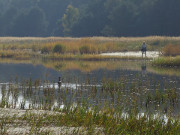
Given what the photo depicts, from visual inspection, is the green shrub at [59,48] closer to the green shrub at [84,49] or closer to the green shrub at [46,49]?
the green shrub at [46,49]

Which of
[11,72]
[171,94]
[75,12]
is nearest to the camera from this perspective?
[171,94]

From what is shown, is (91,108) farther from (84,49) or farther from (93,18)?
(93,18)

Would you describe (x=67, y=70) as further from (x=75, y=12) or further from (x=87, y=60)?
(x=75, y=12)

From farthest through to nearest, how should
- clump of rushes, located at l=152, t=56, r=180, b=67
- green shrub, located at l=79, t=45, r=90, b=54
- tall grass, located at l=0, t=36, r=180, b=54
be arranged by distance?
tall grass, located at l=0, t=36, r=180, b=54
green shrub, located at l=79, t=45, r=90, b=54
clump of rushes, located at l=152, t=56, r=180, b=67

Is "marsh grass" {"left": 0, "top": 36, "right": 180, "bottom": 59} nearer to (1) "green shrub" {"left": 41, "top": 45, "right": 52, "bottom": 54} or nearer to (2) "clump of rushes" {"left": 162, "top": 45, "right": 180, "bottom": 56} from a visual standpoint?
(1) "green shrub" {"left": 41, "top": 45, "right": 52, "bottom": 54}

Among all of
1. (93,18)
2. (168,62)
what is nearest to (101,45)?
(168,62)

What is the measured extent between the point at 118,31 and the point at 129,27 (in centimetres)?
223

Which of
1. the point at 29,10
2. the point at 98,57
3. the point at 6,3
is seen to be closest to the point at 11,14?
the point at 29,10

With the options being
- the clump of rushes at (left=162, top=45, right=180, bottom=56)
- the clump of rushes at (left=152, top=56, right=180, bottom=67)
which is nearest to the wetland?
the clump of rushes at (left=152, top=56, right=180, bottom=67)

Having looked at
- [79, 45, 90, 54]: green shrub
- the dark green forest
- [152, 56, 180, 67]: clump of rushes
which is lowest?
[152, 56, 180, 67]: clump of rushes

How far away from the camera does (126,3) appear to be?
7256 cm

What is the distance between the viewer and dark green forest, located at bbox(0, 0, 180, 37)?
6600cm

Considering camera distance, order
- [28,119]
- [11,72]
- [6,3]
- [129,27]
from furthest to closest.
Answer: [6,3] → [129,27] → [11,72] → [28,119]

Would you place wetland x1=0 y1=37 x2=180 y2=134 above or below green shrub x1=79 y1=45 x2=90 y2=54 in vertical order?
below
